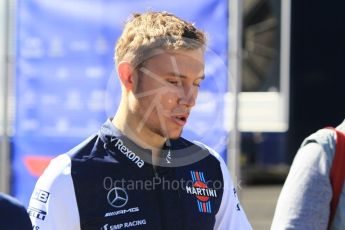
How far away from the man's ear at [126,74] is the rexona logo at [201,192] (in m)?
0.34

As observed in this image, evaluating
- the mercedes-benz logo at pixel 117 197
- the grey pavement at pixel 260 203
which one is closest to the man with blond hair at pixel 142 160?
the mercedes-benz logo at pixel 117 197

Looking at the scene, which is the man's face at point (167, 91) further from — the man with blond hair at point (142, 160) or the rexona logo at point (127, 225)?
the rexona logo at point (127, 225)

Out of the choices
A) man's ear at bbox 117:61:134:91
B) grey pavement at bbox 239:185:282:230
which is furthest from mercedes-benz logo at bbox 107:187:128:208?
grey pavement at bbox 239:185:282:230

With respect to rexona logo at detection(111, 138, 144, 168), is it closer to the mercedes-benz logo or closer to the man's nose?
the mercedes-benz logo

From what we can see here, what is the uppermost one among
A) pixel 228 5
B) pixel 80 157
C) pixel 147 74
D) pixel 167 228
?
pixel 228 5

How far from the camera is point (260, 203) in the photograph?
10766mm

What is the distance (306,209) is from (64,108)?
2.95 meters

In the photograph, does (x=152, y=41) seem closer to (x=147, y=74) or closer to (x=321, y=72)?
(x=147, y=74)

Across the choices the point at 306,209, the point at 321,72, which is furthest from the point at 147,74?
the point at 321,72

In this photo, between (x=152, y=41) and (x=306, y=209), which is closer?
(x=306, y=209)

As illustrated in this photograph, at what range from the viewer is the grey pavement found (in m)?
8.73

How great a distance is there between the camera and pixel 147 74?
241cm

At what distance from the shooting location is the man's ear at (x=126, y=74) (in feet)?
8.06

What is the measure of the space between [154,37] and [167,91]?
0.18m
